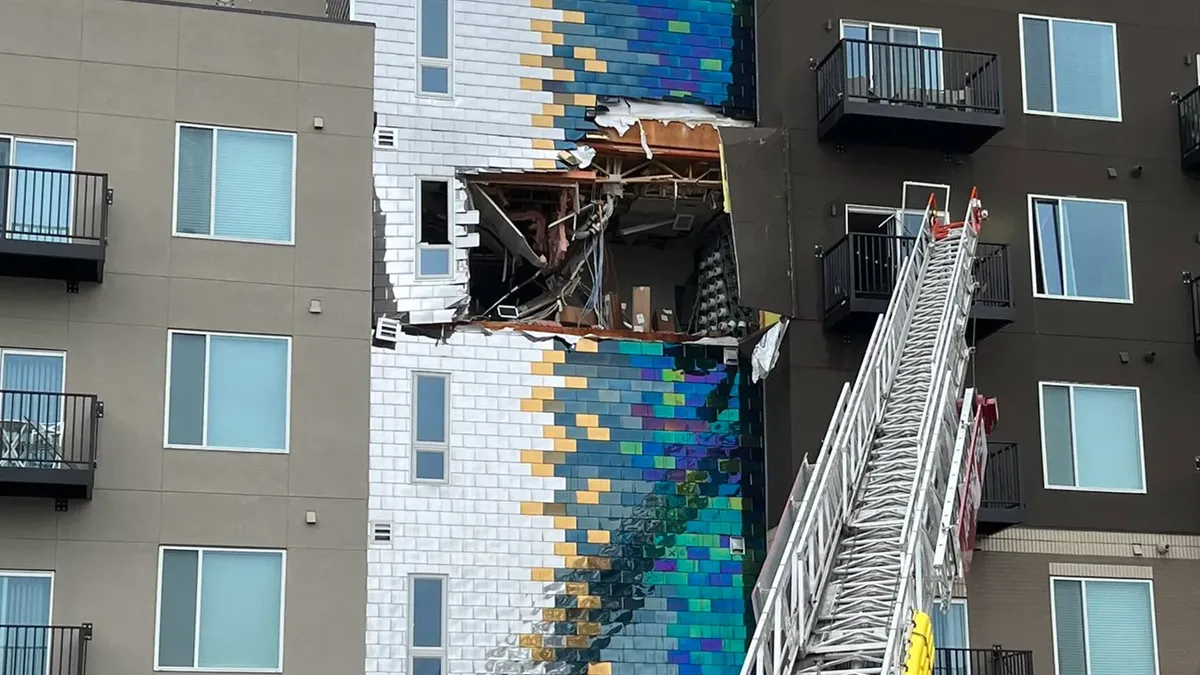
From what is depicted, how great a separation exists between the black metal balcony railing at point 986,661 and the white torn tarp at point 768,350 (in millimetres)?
4690

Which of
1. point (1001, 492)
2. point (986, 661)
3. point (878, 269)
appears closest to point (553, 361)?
point (878, 269)

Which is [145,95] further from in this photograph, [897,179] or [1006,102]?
[1006,102]

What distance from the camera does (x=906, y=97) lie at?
29812 millimetres

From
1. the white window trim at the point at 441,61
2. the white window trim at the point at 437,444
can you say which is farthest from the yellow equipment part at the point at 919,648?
the white window trim at the point at 441,61

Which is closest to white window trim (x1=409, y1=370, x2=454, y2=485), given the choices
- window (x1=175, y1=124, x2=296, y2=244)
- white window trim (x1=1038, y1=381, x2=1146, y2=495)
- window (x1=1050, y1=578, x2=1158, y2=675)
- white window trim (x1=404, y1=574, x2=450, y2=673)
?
white window trim (x1=404, y1=574, x2=450, y2=673)

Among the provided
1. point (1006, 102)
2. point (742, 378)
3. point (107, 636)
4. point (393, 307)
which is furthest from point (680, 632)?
point (1006, 102)

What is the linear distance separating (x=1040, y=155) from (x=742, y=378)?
616 centimetres

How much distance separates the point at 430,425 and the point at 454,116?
4732 millimetres

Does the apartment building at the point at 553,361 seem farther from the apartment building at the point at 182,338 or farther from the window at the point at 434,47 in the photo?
the apartment building at the point at 182,338

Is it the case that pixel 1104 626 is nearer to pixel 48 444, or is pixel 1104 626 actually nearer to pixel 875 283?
pixel 875 283

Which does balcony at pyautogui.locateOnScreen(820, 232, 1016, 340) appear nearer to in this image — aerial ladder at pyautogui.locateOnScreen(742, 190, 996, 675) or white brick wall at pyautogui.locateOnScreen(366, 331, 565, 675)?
aerial ladder at pyautogui.locateOnScreen(742, 190, 996, 675)

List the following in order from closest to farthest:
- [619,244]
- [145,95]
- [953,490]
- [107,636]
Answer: [953,490], [107,636], [145,95], [619,244]

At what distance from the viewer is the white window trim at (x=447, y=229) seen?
1126 inches

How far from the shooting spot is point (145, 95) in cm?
2756
